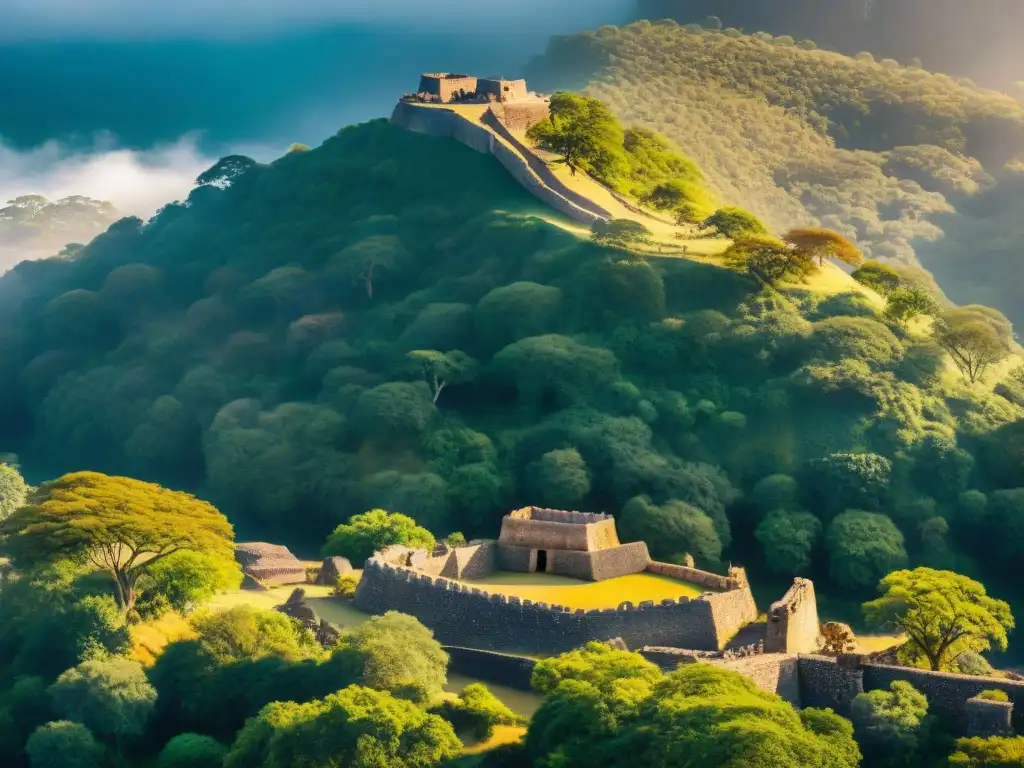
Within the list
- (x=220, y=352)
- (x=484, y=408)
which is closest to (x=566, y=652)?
(x=484, y=408)

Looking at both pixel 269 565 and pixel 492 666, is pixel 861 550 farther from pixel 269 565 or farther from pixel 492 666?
pixel 269 565

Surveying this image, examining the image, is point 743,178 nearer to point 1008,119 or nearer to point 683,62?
point 683,62

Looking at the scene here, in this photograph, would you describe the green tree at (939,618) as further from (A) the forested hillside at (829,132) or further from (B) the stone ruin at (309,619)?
(A) the forested hillside at (829,132)

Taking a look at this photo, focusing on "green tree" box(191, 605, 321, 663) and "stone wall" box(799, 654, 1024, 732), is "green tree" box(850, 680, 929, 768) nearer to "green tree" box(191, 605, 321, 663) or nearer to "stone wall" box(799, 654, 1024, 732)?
"stone wall" box(799, 654, 1024, 732)

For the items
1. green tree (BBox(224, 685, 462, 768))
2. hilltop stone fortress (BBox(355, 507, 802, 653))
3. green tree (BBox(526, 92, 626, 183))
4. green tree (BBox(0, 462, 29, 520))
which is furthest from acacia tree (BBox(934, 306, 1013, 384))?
green tree (BBox(224, 685, 462, 768))

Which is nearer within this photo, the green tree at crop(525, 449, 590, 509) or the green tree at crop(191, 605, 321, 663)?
the green tree at crop(191, 605, 321, 663)
